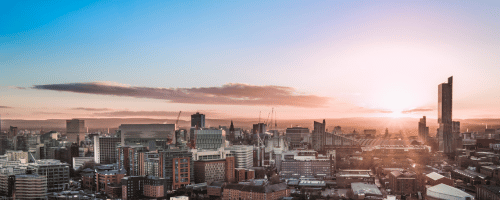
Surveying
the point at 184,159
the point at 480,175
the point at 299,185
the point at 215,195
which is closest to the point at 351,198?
the point at 299,185

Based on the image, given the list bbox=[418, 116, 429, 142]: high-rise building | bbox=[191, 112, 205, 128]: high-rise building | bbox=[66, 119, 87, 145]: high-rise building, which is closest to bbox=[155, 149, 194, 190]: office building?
bbox=[191, 112, 205, 128]: high-rise building

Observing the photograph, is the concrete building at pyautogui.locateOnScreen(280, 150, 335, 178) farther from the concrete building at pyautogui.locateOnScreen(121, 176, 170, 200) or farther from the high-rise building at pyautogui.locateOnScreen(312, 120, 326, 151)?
the high-rise building at pyautogui.locateOnScreen(312, 120, 326, 151)

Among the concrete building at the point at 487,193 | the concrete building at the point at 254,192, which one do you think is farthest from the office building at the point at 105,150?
the concrete building at the point at 487,193

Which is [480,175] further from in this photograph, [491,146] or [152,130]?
[152,130]

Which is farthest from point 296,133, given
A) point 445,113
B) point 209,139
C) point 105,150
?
point 105,150

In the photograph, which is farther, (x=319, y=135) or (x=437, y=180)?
(x=319, y=135)

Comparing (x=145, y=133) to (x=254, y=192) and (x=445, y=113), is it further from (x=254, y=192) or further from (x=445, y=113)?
(x=445, y=113)
